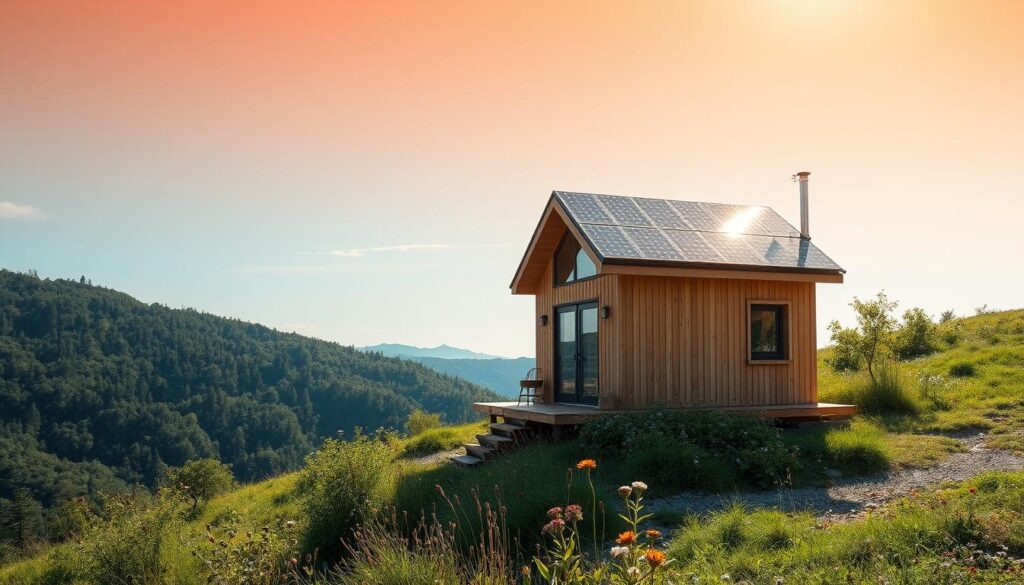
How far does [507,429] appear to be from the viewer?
13578 mm

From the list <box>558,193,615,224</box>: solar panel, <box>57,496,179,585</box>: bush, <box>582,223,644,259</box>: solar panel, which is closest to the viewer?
<box>57,496,179,585</box>: bush

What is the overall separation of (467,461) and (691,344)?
14.6 feet

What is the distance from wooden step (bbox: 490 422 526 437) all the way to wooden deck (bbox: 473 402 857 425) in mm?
174

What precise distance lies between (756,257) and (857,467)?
175 inches

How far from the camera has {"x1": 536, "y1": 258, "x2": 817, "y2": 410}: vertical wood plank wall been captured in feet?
42.4

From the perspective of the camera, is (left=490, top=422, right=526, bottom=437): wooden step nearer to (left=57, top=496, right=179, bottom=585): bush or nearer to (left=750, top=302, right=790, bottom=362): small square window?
(left=750, top=302, right=790, bottom=362): small square window

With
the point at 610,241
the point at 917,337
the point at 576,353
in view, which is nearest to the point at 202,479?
the point at 576,353

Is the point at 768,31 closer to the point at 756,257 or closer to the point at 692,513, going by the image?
the point at 756,257

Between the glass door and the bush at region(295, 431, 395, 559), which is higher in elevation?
the glass door

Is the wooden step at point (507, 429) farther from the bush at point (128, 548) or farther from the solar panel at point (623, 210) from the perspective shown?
the bush at point (128, 548)

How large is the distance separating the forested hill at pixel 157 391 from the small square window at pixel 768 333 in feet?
207

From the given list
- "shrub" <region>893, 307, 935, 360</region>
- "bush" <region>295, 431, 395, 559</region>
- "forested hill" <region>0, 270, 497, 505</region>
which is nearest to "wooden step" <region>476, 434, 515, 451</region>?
"bush" <region>295, 431, 395, 559</region>

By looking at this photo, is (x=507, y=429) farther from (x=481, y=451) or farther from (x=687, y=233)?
(x=687, y=233)

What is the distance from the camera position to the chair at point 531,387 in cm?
1499
